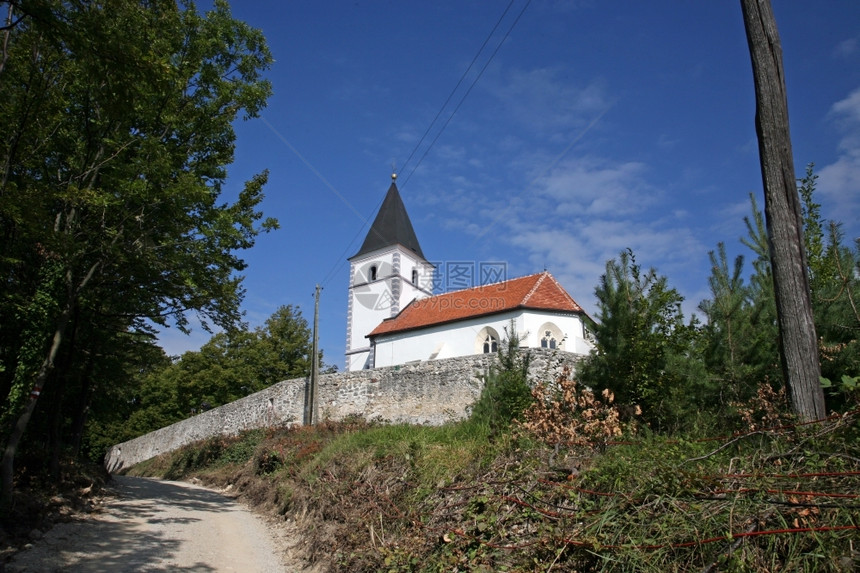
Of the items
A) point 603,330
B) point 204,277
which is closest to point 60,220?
point 204,277

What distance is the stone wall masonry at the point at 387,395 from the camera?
17766 millimetres

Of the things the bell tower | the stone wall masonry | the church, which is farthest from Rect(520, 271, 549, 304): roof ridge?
the bell tower

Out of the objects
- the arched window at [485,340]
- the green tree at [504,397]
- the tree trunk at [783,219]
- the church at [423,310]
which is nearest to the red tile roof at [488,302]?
the church at [423,310]

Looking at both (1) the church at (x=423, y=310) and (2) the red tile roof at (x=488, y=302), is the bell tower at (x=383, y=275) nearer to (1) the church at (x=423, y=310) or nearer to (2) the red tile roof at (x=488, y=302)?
(1) the church at (x=423, y=310)

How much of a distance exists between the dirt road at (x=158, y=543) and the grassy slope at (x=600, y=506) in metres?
0.90

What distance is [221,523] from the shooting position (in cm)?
930

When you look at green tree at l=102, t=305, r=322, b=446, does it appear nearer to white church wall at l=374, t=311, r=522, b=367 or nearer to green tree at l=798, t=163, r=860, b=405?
white church wall at l=374, t=311, r=522, b=367

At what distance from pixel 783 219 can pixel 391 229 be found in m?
35.1

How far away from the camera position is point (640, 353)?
8.91 metres

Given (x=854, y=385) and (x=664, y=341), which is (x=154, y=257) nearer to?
(x=664, y=341)

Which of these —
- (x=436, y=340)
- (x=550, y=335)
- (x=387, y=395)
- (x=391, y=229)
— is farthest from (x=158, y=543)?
(x=391, y=229)

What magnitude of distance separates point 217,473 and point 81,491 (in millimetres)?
7963

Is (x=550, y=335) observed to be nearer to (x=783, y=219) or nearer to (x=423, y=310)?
(x=423, y=310)

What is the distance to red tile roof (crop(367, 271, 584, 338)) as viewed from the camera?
1015 inches
